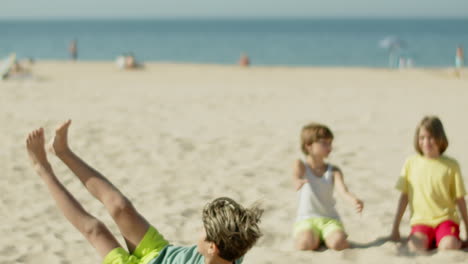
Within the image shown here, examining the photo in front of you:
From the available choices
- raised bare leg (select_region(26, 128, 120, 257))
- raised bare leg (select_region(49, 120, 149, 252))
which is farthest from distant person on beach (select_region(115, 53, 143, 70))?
raised bare leg (select_region(26, 128, 120, 257))

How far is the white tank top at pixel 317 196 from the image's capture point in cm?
478

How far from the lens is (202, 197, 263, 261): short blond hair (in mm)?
2898

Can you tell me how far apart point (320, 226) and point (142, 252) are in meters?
1.68

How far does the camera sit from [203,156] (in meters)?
7.63

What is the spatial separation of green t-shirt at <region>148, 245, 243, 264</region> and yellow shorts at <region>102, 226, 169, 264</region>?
0.19 feet

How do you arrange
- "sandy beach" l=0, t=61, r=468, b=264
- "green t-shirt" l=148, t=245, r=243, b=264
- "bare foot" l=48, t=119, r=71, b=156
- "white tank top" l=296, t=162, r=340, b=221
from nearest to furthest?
"green t-shirt" l=148, t=245, r=243, b=264
"bare foot" l=48, t=119, r=71, b=156
"white tank top" l=296, t=162, r=340, b=221
"sandy beach" l=0, t=61, r=468, b=264

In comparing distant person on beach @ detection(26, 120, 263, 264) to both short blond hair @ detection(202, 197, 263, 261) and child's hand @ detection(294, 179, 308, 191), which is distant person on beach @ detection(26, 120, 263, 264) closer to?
short blond hair @ detection(202, 197, 263, 261)

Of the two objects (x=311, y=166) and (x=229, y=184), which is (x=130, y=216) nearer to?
(x=311, y=166)

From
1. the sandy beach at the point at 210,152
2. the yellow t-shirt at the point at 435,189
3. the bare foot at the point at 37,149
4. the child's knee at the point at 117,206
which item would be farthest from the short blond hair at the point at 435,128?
the bare foot at the point at 37,149

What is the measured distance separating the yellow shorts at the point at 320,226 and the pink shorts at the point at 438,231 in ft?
1.82

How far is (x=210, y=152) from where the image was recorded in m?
7.82

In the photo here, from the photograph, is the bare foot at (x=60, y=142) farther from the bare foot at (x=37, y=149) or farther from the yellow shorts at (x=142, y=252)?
the yellow shorts at (x=142, y=252)

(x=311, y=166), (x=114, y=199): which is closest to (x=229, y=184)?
(x=311, y=166)

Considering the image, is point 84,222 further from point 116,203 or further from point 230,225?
point 230,225
